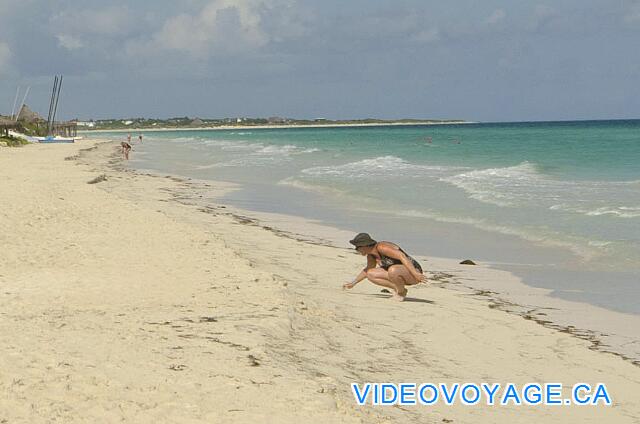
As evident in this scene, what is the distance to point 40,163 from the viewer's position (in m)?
34.1

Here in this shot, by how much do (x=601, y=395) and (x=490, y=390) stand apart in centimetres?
88

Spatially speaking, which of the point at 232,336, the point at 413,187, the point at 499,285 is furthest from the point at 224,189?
the point at 232,336

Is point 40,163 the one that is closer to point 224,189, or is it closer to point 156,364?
point 224,189

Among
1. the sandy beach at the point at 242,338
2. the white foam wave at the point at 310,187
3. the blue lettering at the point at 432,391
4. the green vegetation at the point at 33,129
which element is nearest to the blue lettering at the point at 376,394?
the sandy beach at the point at 242,338

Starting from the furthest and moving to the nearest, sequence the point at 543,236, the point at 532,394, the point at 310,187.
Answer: the point at 310,187, the point at 543,236, the point at 532,394

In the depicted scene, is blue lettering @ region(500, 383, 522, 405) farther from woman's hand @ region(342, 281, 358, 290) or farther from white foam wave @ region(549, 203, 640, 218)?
white foam wave @ region(549, 203, 640, 218)

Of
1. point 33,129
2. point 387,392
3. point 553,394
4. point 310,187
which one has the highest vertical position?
point 33,129

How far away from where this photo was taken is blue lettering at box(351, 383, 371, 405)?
5.43 meters

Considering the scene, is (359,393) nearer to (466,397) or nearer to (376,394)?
(376,394)

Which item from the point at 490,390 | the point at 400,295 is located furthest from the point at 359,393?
the point at 400,295

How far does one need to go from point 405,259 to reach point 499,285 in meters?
1.88

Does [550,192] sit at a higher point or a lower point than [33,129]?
lower

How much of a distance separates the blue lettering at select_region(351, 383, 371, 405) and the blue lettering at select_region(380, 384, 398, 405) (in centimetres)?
12

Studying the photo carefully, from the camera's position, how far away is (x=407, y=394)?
5.74m
